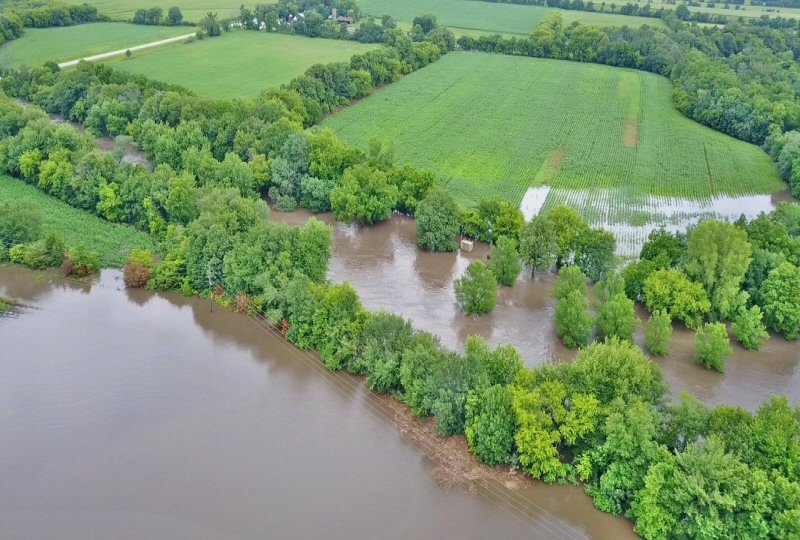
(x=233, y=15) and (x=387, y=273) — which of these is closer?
(x=387, y=273)

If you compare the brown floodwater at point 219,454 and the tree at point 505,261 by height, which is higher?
the tree at point 505,261

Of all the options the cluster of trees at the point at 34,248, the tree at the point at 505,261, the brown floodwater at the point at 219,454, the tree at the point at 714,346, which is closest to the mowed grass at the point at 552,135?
the tree at the point at 505,261

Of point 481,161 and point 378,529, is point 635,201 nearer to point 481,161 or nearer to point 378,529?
point 481,161

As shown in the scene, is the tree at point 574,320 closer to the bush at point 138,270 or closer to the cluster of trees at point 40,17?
the bush at point 138,270

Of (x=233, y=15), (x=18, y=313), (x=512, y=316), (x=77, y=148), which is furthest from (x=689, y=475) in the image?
(x=233, y=15)

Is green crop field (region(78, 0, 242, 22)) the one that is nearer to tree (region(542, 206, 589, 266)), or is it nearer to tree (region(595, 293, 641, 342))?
tree (region(542, 206, 589, 266))

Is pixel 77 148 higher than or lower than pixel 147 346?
higher

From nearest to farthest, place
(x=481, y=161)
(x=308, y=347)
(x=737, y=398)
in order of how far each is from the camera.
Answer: (x=737, y=398) < (x=308, y=347) < (x=481, y=161)
